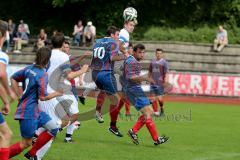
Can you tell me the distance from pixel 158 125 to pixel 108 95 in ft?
7.83

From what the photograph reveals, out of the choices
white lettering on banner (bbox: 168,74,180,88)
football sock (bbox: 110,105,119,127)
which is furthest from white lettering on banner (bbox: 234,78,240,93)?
football sock (bbox: 110,105,119,127)

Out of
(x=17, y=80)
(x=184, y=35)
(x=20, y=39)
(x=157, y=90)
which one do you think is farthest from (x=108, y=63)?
(x=184, y=35)

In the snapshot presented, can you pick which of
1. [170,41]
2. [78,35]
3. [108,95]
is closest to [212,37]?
[170,41]

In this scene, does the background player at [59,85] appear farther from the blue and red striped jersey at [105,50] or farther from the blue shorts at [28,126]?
the blue shorts at [28,126]

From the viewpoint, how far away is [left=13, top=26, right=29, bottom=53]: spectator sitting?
34.5 m

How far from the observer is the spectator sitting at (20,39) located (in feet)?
113

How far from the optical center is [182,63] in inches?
1318

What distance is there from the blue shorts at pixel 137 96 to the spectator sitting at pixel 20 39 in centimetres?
2037

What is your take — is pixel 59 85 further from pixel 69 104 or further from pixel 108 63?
pixel 108 63

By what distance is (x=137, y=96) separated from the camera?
538 inches

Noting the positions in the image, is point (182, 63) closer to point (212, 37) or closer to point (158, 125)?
point (212, 37)

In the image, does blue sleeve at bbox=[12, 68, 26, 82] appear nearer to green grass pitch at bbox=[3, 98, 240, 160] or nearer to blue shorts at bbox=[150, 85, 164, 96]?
green grass pitch at bbox=[3, 98, 240, 160]

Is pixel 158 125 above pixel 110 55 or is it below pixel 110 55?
below

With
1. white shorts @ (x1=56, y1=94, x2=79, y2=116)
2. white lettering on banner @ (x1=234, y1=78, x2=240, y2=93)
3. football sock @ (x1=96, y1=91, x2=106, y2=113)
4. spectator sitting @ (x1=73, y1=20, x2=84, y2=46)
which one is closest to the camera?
white shorts @ (x1=56, y1=94, x2=79, y2=116)
